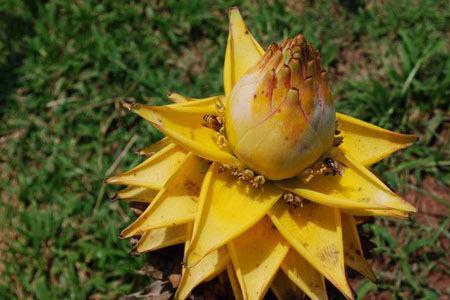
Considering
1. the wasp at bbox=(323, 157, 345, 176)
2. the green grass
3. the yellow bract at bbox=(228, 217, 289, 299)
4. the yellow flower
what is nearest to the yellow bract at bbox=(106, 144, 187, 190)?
the yellow flower

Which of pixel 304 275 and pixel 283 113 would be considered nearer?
pixel 283 113

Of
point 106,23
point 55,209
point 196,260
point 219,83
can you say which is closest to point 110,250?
point 55,209

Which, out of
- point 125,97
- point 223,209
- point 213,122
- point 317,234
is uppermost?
point 213,122

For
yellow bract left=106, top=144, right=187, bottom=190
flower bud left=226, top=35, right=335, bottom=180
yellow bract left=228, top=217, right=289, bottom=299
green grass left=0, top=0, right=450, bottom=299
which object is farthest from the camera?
green grass left=0, top=0, right=450, bottom=299

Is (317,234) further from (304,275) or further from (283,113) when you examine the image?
(283,113)

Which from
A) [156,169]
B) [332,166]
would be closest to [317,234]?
[332,166]

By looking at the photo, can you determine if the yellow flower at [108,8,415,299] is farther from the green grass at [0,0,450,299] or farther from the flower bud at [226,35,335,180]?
the green grass at [0,0,450,299]

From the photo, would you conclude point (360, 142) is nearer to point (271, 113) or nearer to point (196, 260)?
point (271, 113)

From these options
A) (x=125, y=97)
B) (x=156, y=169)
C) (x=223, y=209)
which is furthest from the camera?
(x=125, y=97)
